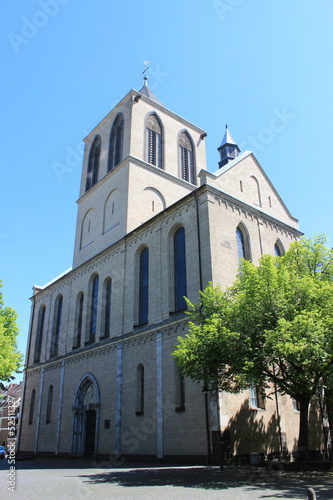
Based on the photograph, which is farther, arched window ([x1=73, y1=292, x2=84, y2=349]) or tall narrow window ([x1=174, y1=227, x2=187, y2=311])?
arched window ([x1=73, y1=292, x2=84, y2=349])

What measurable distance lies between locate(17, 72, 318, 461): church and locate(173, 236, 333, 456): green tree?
3370 millimetres

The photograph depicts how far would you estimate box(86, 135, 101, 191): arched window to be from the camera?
35.3m

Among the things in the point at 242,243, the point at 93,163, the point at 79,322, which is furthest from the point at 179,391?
the point at 93,163

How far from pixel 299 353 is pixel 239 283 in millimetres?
3834

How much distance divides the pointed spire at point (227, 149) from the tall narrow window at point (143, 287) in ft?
58.4

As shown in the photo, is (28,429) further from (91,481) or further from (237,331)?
(237,331)

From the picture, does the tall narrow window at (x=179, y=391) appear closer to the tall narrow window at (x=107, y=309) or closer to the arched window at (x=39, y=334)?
the tall narrow window at (x=107, y=309)

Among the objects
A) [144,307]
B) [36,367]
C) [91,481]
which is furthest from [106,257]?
[91,481]

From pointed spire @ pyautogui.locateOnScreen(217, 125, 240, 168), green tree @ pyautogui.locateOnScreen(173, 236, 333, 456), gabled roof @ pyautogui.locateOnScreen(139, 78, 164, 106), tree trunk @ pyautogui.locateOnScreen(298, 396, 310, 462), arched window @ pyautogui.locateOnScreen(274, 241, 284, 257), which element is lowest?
tree trunk @ pyautogui.locateOnScreen(298, 396, 310, 462)

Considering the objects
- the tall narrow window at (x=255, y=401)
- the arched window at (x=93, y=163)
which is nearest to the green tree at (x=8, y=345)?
the tall narrow window at (x=255, y=401)

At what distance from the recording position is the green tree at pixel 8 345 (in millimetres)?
20859

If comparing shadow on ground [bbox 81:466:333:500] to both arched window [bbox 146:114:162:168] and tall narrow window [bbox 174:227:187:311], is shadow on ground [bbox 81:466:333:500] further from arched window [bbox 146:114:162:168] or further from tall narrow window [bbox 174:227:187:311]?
arched window [bbox 146:114:162:168]

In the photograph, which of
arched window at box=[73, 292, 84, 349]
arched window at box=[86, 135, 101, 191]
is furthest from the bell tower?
arched window at box=[73, 292, 84, 349]

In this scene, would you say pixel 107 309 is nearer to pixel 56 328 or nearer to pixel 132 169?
pixel 56 328
